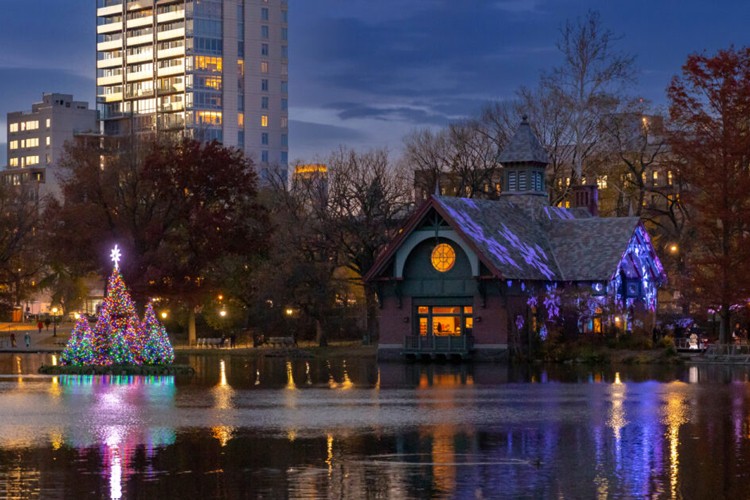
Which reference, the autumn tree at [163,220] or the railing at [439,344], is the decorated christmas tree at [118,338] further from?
the autumn tree at [163,220]

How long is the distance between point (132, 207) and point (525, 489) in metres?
64.8

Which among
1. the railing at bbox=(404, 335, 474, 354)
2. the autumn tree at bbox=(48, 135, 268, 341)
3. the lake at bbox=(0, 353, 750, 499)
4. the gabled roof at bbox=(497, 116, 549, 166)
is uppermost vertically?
the gabled roof at bbox=(497, 116, 549, 166)

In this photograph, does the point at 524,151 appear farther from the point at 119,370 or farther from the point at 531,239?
the point at 119,370

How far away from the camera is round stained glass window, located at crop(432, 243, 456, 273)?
247ft

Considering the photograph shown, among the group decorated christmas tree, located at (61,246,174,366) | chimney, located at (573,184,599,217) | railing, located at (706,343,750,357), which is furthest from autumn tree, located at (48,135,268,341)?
railing, located at (706,343,750,357)

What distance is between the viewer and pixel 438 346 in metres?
74.6

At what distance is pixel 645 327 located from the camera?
8050 cm

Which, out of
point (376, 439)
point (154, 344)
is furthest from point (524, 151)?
point (376, 439)

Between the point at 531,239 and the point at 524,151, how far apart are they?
7004 millimetres

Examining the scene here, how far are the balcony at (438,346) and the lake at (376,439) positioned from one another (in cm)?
1918

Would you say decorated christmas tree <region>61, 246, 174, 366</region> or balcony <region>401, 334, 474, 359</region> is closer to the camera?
decorated christmas tree <region>61, 246, 174, 366</region>

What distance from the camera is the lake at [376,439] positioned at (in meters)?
24.4

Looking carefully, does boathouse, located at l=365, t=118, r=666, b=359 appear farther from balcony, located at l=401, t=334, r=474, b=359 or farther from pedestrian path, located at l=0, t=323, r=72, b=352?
pedestrian path, located at l=0, t=323, r=72, b=352

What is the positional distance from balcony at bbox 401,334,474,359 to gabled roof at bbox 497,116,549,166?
1474cm
